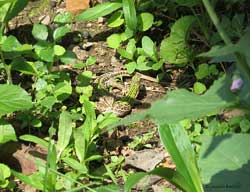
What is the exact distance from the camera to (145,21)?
10.1 feet

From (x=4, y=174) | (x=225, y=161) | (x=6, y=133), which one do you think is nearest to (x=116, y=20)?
(x=6, y=133)

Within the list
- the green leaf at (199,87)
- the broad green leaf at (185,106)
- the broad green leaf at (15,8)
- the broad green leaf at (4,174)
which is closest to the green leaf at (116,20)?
the broad green leaf at (15,8)

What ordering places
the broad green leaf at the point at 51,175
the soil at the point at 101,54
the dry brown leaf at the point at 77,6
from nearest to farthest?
the broad green leaf at the point at 51,175, the soil at the point at 101,54, the dry brown leaf at the point at 77,6

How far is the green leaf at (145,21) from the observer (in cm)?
306

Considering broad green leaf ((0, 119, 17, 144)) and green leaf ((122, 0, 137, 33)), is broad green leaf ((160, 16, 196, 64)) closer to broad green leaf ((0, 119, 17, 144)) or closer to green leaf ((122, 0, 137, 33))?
green leaf ((122, 0, 137, 33))

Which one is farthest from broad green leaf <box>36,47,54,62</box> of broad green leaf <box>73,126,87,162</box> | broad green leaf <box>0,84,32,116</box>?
broad green leaf <box>73,126,87,162</box>

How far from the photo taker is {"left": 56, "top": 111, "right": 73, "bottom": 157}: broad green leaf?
8.35ft

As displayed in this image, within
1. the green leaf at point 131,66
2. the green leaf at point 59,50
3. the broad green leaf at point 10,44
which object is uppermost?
the broad green leaf at point 10,44

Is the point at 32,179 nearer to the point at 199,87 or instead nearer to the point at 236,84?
the point at 199,87

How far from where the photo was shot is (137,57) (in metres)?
3.05

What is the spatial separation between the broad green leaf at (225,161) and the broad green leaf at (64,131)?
0.72 metres

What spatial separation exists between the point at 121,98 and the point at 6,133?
1.90ft

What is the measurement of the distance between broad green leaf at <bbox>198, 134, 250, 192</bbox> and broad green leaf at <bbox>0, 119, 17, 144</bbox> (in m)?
0.84

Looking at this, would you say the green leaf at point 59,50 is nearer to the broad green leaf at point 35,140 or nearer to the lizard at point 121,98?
the lizard at point 121,98
